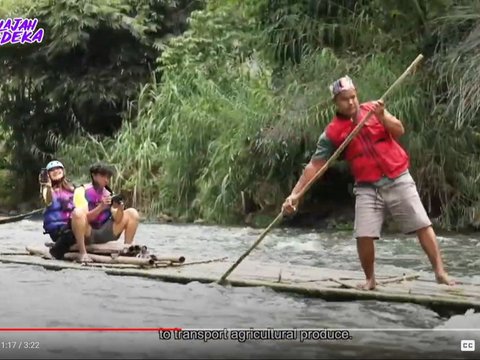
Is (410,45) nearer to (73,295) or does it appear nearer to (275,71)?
(275,71)

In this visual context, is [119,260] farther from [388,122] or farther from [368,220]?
[388,122]

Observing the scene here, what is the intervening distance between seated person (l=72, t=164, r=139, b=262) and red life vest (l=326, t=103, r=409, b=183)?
7.23ft

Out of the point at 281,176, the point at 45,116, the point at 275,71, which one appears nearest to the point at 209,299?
the point at 281,176

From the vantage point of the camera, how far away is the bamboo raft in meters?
4.56

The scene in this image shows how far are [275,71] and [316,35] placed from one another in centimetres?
86

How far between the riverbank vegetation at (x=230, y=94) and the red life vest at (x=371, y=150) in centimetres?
430

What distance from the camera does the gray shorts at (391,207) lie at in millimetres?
4738

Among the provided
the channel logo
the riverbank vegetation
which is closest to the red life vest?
the channel logo

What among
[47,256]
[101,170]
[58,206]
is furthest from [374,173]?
[47,256]

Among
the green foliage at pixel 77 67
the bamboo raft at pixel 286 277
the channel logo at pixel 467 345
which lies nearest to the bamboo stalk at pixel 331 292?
the bamboo raft at pixel 286 277

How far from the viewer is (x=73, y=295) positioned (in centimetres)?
533

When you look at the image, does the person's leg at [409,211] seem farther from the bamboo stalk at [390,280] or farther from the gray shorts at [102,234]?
the gray shorts at [102,234]

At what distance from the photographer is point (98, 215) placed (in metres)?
6.34
